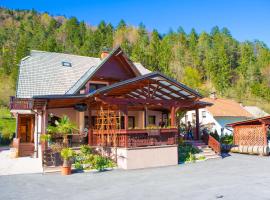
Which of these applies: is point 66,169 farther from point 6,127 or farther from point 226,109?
point 226,109

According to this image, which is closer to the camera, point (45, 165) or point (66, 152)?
point (66, 152)

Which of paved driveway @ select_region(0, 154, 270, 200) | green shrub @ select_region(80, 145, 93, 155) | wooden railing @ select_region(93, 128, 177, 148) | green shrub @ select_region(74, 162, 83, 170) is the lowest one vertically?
paved driveway @ select_region(0, 154, 270, 200)

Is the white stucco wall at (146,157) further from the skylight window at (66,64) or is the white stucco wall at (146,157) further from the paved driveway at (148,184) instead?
the skylight window at (66,64)

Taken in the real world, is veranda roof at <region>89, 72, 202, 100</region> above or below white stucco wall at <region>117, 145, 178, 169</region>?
above

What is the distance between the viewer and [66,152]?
44.5ft

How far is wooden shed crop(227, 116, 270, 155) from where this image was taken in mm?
22188

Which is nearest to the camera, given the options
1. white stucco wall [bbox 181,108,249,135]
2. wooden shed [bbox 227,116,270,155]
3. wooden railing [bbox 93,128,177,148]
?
wooden railing [bbox 93,128,177,148]

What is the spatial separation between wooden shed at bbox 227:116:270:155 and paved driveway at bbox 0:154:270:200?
7.65 meters

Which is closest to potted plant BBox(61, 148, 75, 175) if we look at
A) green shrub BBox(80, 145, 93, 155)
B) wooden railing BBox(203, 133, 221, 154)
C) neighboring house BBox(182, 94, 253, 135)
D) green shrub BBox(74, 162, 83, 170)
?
green shrub BBox(74, 162, 83, 170)

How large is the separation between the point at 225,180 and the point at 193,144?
28.1 ft

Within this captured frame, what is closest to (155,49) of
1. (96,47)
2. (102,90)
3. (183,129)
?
(96,47)

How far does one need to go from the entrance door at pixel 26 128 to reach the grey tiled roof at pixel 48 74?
3.71 metres

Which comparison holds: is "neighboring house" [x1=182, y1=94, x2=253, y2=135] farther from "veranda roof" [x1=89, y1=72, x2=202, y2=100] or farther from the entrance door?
the entrance door

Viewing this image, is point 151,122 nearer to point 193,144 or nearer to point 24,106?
point 193,144
